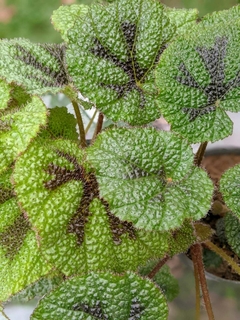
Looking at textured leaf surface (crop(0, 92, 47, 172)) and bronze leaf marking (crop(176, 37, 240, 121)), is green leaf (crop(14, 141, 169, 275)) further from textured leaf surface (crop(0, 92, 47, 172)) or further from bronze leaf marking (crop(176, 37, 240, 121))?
bronze leaf marking (crop(176, 37, 240, 121))

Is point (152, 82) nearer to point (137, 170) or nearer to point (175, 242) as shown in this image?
point (137, 170)

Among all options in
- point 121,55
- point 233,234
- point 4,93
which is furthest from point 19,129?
point 233,234

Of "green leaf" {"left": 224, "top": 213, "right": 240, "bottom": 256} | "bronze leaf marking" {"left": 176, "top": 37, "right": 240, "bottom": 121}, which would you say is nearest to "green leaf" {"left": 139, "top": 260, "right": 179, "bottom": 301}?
"green leaf" {"left": 224, "top": 213, "right": 240, "bottom": 256}

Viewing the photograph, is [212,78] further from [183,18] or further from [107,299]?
[107,299]

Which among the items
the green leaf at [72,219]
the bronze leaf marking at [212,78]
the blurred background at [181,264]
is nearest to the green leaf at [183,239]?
the green leaf at [72,219]

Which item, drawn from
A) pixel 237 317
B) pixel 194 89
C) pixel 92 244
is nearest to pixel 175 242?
pixel 92 244

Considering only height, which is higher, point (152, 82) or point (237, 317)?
point (152, 82)
